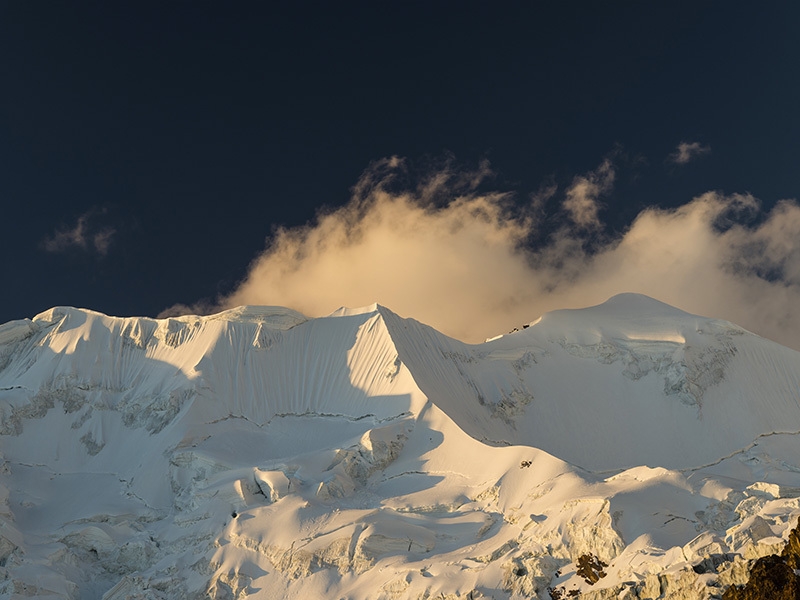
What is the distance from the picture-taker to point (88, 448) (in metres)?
105

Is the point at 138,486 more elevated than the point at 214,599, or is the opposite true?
the point at 138,486

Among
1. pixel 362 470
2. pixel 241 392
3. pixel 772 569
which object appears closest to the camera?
pixel 772 569

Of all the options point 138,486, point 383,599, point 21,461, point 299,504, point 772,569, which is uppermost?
point 21,461

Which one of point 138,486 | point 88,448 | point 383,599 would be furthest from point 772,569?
point 88,448

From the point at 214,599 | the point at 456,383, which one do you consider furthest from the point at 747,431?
the point at 214,599

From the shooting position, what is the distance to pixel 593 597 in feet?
179

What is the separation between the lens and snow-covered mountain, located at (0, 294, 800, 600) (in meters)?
62.8

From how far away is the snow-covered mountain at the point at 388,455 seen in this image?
6275 cm

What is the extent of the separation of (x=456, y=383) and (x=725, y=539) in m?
61.4

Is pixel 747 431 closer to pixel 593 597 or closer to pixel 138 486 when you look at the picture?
pixel 593 597

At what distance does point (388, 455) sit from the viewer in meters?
87.8

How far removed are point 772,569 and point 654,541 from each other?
1084 centimetres

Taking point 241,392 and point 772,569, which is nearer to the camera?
point 772,569

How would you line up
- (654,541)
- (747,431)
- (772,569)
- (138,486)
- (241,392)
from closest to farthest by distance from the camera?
(772,569), (654,541), (138,486), (241,392), (747,431)
